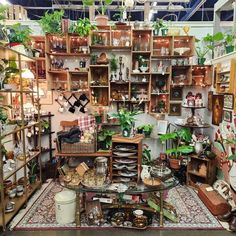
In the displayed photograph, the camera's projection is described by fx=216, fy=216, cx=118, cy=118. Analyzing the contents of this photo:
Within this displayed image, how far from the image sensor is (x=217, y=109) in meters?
3.49

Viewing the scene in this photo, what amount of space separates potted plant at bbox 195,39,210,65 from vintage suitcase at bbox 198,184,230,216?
2178 mm

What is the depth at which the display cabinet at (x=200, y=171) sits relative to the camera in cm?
343

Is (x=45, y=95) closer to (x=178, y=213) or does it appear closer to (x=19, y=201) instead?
(x=19, y=201)

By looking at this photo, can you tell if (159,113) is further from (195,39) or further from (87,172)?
(87,172)

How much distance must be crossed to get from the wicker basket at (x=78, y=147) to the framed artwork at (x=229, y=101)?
2080 mm

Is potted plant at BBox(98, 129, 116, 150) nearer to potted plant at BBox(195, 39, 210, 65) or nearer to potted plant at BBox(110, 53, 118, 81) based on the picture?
potted plant at BBox(110, 53, 118, 81)

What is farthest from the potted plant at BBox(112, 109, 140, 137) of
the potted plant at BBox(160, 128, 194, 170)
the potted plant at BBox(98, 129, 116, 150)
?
the potted plant at BBox(160, 128, 194, 170)

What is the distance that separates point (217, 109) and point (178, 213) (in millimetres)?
1739

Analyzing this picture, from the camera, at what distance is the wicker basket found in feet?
11.1

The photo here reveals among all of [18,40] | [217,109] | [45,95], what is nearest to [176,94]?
[217,109]

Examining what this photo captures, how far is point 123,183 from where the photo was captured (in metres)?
2.59

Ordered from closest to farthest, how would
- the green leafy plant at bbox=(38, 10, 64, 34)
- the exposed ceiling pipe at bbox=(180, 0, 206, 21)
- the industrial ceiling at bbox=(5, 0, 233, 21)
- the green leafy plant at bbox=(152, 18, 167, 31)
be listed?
the green leafy plant at bbox=(38, 10, 64, 34)
the green leafy plant at bbox=(152, 18, 167, 31)
the exposed ceiling pipe at bbox=(180, 0, 206, 21)
the industrial ceiling at bbox=(5, 0, 233, 21)

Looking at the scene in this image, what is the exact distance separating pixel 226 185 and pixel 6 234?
114 inches

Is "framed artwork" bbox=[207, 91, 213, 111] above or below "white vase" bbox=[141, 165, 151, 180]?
above
